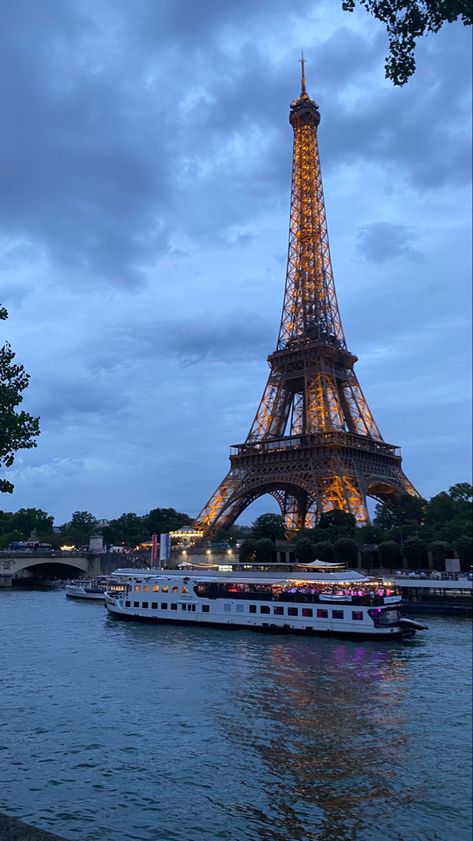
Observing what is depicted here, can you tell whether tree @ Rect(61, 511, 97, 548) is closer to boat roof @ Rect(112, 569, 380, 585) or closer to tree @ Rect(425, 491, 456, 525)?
tree @ Rect(425, 491, 456, 525)

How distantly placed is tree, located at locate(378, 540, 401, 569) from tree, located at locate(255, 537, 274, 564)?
1417cm

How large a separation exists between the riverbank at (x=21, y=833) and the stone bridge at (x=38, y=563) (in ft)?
279

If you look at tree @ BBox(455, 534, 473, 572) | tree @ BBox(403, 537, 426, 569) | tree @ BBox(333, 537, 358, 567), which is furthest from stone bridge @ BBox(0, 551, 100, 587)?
tree @ BBox(455, 534, 473, 572)

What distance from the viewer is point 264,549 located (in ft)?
250

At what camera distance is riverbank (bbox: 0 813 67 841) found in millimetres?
7012

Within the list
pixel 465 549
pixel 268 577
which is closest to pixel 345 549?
pixel 465 549

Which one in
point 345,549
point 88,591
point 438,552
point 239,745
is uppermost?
point 345,549

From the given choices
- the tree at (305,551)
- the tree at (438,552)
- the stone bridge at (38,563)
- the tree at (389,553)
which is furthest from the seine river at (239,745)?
the stone bridge at (38,563)

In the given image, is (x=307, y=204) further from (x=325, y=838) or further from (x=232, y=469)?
(x=325, y=838)

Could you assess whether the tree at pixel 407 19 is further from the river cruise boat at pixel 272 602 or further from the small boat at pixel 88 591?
the small boat at pixel 88 591

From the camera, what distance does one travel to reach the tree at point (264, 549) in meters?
76.3

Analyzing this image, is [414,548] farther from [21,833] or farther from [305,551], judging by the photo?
[21,833]

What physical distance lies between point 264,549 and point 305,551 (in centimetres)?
847

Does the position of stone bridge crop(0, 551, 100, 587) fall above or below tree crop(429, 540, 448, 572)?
below
